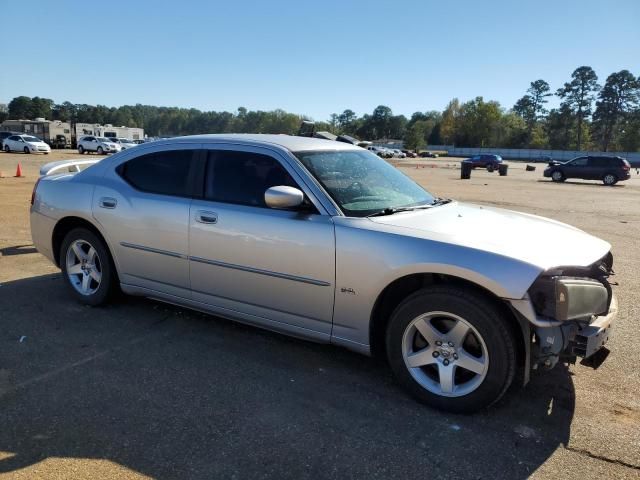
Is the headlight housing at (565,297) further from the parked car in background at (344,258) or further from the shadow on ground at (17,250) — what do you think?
the shadow on ground at (17,250)

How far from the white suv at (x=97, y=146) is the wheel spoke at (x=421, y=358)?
4353cm

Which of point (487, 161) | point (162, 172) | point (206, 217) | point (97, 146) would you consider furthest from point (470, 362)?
point (97, 146)

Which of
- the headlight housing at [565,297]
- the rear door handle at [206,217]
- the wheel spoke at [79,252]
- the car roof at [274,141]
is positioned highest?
the car roof at [274,141]

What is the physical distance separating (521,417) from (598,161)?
2978 cm

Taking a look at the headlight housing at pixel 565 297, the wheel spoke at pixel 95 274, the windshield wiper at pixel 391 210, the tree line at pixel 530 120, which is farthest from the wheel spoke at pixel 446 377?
the tree line at pixel 530 120

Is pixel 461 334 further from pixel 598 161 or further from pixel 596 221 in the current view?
pixel 598 161

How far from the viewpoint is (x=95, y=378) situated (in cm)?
333

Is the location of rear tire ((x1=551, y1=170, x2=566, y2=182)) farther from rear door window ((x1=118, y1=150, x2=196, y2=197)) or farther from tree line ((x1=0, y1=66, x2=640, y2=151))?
tree line ((x1=0, y1=66, x2=640, y2=151))

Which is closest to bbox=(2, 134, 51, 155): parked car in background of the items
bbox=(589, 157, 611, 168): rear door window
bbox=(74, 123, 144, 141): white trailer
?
bbox=(74, 123, 144, 141): white trailer

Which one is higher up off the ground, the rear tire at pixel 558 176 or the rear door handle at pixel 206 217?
the rear tire at pixel 558 176

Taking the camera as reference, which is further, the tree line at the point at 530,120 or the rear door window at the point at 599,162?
the tree line at the point at 530,120

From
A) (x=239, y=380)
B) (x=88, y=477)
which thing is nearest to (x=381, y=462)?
(x=239, y=380)

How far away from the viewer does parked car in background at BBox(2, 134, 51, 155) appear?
39.2m

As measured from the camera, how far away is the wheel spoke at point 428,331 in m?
3.01
